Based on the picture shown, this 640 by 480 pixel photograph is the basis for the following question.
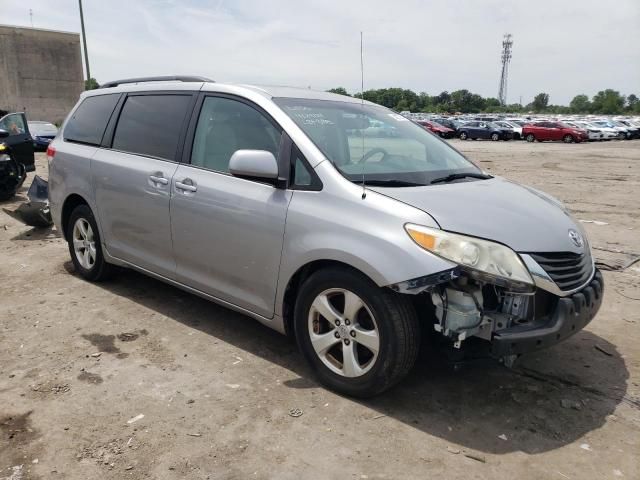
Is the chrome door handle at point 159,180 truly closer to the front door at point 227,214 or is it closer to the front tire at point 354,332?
the front door at point 227,214

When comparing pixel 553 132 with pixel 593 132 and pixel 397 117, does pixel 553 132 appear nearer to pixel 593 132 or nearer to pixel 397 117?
pixel 593 132

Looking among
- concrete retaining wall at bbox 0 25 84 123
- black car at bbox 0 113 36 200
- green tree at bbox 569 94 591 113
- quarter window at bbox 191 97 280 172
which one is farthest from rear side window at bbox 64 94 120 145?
green tree at bbox 569 94 591 113

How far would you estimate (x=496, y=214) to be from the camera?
311cm

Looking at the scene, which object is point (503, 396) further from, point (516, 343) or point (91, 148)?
point (91, 148)

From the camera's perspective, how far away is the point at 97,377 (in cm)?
352

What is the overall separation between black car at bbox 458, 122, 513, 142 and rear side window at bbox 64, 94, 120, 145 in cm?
3940

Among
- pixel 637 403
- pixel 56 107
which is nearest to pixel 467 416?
pixel 637 403

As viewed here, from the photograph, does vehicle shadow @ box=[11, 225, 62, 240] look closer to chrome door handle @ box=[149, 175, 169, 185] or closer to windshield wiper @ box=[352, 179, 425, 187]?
chrome door handle @ box=[149, 175, 169, 185]

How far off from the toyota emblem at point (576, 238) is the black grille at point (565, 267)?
8 centimetres

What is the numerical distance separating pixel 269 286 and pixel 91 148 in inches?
100

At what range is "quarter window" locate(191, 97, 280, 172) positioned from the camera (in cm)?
369

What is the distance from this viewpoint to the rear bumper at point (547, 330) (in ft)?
9.27

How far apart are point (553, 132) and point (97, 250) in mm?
38713

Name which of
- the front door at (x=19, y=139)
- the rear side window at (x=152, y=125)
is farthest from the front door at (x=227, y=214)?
the front door at (x=19, y=139)
